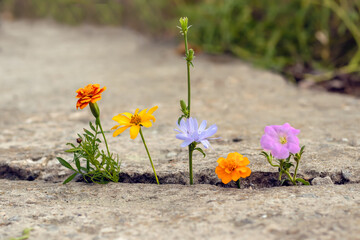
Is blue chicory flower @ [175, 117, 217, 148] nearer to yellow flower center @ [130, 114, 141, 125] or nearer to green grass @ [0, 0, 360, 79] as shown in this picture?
yellow flower center @ [130, 114, 141, 125]

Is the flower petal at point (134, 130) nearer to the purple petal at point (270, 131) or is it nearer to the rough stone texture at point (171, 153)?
the rough stone texture at point (171, 153)

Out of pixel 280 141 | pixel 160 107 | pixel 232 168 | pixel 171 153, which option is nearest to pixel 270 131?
pixel 280 141

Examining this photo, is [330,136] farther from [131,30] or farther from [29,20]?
[29,20]

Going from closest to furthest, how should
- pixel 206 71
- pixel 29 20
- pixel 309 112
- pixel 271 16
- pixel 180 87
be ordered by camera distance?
pixel 309 112, pixel 180 87, pixel 206 71, pixel 271 16, pixel 29 20

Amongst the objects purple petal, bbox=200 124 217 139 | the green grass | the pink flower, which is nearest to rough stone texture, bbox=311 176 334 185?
the pink flower

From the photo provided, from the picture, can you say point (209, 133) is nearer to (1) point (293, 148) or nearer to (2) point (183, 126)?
(2) point (183, 126)

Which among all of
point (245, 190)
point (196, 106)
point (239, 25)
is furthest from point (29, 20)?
point (245, 190)

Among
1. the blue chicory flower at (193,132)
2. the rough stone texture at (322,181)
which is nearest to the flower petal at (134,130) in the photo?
the blue chicory flower at (193,132)
